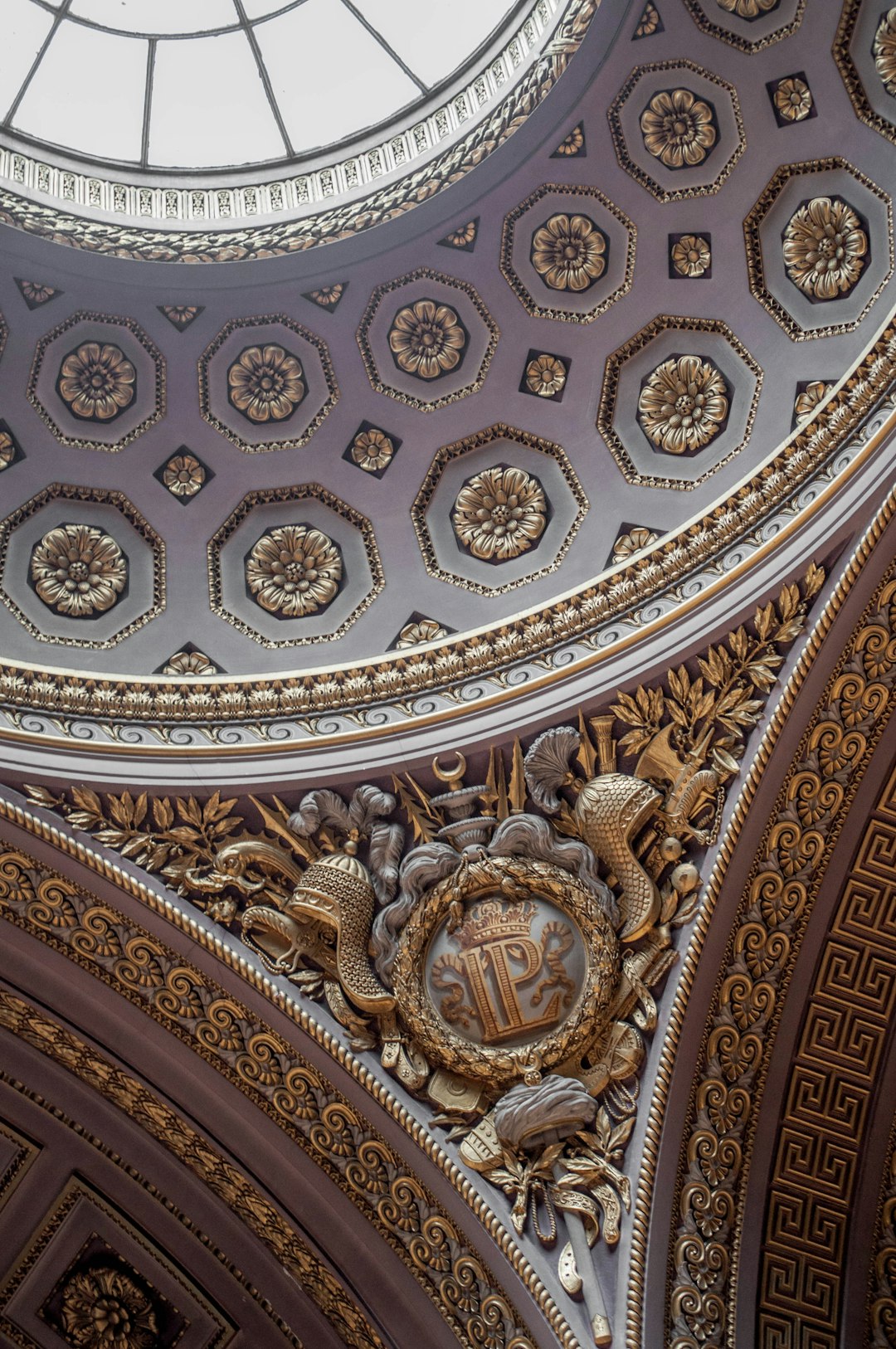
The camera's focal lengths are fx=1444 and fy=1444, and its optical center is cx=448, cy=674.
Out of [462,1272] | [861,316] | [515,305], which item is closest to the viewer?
[462,1272]

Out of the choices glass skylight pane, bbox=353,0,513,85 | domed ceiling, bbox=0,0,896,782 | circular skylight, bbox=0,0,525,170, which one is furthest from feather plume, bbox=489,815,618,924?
glass skylight pane, bbox=353,0,513,85

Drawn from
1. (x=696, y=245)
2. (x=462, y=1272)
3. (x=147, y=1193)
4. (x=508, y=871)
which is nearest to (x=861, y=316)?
(x=696, y=245)

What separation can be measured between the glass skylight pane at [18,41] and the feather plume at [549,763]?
15.4ft

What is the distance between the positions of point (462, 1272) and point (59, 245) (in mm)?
5504

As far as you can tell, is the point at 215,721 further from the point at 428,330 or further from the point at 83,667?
the point at 428,330

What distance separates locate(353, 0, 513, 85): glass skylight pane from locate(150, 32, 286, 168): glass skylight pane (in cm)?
77

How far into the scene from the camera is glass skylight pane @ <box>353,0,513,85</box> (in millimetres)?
7977

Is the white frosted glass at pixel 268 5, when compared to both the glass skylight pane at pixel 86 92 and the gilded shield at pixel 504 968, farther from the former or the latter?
the gilded shield at pixel 504 968

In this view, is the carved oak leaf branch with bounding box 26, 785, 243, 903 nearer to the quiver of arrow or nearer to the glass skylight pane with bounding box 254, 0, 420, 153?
the quiver of arrow

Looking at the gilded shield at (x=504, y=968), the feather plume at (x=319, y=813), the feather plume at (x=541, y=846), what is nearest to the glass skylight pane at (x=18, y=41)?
the feather plume at (x=319, y=813)

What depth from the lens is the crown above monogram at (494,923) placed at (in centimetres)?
679

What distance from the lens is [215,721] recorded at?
724 cm

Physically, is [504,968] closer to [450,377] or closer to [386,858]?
[386,858]

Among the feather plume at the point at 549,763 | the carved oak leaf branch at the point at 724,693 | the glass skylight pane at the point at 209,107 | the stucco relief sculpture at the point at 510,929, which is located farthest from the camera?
the glass skylight pane at the point at 209,107
